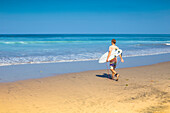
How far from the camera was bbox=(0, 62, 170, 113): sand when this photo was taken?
461 cm

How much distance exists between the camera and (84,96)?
560 cm

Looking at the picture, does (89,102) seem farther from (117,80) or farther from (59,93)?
(117,80)

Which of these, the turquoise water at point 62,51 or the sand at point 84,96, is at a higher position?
the turquoise water at point 62,51

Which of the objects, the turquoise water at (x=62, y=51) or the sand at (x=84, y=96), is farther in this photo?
the turquoise water at (x=62, y=51)

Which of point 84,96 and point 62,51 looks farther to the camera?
point 62,51

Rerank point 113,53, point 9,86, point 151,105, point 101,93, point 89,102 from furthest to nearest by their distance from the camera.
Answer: point 113,53, point 9,86, point 101,93, point 89,102, point 151,105

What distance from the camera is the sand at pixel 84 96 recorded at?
4613mm

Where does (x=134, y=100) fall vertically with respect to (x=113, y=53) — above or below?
below

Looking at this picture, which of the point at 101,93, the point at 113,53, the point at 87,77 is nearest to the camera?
the point at 101,93

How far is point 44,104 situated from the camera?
4.93 metres

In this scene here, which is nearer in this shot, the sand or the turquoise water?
the sand

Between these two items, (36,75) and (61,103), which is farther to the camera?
(36,75)

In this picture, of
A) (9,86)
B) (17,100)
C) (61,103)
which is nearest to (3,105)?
(17,100)

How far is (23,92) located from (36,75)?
8.52ft
